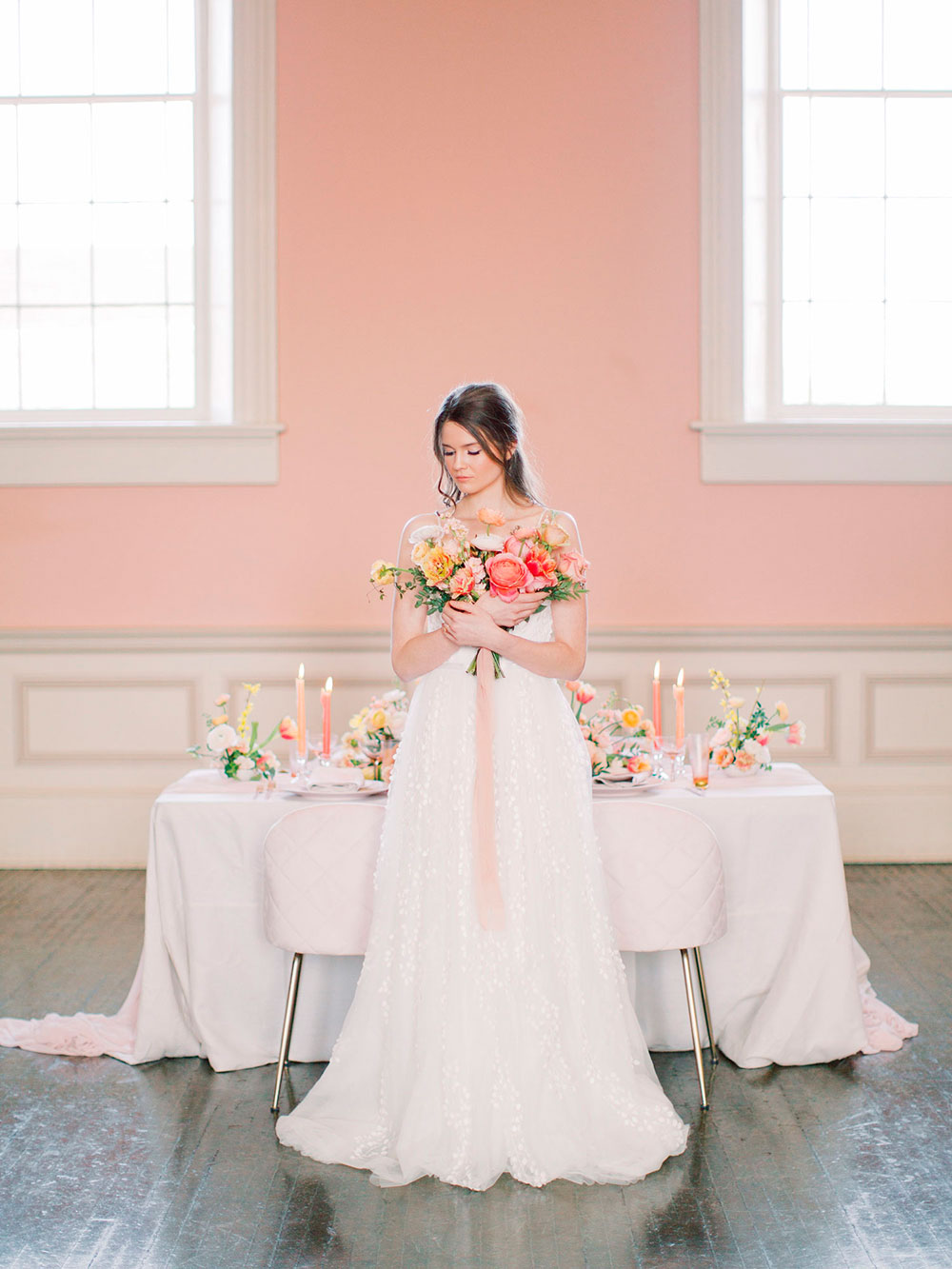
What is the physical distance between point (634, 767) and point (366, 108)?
3.46 m

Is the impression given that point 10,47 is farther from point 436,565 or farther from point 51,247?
point 436,565

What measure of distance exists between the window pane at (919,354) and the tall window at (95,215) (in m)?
3.36

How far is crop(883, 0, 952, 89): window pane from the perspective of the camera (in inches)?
229

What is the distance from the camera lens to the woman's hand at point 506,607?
109 inches

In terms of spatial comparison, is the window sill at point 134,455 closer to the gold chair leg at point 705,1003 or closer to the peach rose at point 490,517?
the peach rose at point 490,517

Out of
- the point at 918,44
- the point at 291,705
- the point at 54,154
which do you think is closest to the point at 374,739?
the point at 291,705

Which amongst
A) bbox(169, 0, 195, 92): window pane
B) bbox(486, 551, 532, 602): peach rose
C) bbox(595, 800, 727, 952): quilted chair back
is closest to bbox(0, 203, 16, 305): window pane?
bbox(169, 0, 195, 92): window pane

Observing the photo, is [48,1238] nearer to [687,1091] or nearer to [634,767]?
[687,1091]

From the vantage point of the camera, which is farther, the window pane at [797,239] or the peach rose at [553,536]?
the window pane at [797,239]

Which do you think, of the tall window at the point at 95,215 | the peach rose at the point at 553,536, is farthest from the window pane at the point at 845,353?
the peach rose at the point at 553,536

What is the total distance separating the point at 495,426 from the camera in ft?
9.22

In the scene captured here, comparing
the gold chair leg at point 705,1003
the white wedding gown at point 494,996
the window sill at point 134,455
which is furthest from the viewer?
the window sill at point 134,455

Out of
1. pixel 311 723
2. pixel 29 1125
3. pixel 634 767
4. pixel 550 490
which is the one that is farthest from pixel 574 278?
pixel 29 1125

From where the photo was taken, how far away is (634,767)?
3.46 meters
